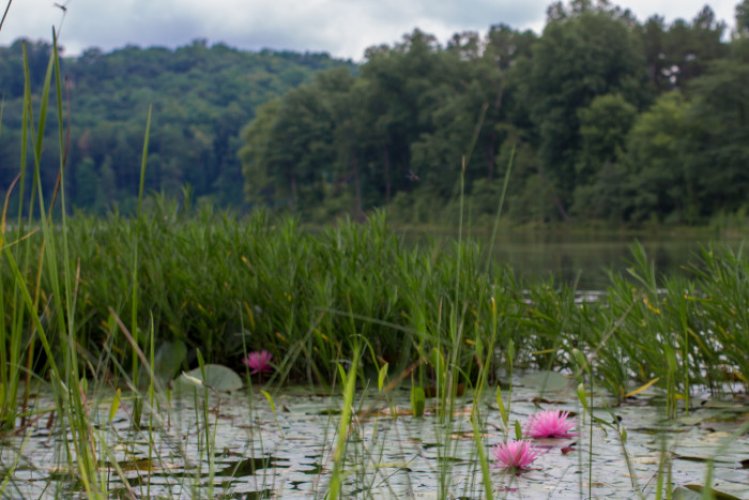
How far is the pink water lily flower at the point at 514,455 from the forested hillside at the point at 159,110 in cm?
4944

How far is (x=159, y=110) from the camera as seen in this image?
9062 centimetres

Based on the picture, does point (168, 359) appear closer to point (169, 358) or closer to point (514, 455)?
point (169, 358)

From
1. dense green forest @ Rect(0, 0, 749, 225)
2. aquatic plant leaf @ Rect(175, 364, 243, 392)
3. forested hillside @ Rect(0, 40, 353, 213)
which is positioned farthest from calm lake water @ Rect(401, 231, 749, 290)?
forested hillside @ Rect(0, 40, 353, 213)

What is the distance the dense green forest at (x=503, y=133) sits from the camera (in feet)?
125

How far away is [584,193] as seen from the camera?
4138 centimetres

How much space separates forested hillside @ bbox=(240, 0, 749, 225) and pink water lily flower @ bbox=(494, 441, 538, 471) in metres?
27.7

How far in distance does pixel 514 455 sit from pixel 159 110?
92640 mm

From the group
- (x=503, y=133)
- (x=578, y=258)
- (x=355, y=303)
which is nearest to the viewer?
(x=355, y=303)

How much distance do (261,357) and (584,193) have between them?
130 ft

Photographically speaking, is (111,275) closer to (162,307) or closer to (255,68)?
(162,307)

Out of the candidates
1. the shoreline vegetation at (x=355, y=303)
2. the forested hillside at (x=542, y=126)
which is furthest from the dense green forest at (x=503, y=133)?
the shoreline vegetation at (x=355, y=303)

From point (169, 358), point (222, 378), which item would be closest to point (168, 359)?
point (169, 358)

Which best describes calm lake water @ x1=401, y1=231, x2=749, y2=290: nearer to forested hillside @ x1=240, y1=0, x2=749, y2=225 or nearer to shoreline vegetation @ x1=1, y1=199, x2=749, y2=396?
shoreline vegetation @ x1=1, y1=199, x2=749, y2=396

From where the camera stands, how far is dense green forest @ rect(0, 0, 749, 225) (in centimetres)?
3800
